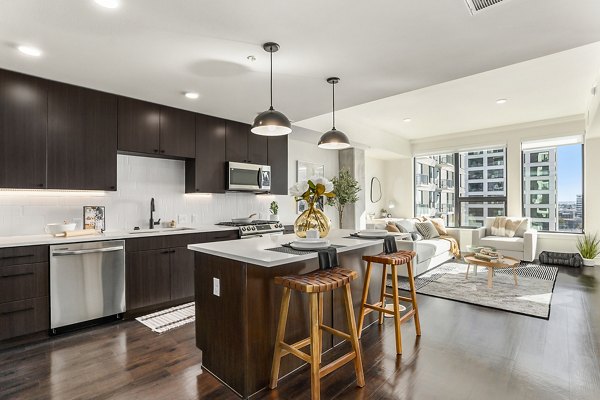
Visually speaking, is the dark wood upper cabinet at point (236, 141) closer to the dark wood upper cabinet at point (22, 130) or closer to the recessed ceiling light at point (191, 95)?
the recessed ceiling light at point (191, 95)

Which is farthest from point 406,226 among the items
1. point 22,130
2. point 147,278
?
point 22,130

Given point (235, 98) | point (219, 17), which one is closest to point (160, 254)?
point (235, 98)

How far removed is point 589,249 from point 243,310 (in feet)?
22.3

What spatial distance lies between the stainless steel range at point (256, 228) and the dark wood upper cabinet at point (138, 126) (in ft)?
4.61

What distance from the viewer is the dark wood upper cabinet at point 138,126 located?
3.62 meters

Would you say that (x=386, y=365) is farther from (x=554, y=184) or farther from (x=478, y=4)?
(x=554, y=184)

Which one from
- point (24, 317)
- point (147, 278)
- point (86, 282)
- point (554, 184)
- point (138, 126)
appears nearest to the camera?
point (24, 317)

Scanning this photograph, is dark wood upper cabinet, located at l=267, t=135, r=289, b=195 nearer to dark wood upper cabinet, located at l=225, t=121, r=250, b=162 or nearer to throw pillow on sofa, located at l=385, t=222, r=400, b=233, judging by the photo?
dark wood upper cabinet, located at l=225, t=121, r=250, b=162

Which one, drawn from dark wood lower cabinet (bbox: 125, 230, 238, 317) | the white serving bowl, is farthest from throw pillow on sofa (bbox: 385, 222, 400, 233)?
the white serving bowl

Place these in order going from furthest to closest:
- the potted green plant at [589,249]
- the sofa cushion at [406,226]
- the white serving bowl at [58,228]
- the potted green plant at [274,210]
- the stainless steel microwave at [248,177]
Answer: the sofa cushion at [406,226] → the potted green plant at [589,249] → the potted green plant at [274,210] → the stainless steel microwave at [248,177] → the white serving bowl at [58,228]

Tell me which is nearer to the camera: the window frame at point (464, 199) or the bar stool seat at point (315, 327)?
the bar stool seat at point (315, 327)

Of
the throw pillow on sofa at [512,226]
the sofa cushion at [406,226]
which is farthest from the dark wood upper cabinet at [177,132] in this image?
the throw pillow on sofa at [512,226]

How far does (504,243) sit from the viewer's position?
611cm

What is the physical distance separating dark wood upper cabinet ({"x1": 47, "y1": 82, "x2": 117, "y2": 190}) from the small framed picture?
11.9 inches
